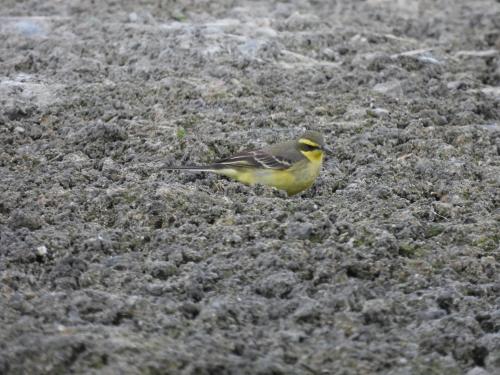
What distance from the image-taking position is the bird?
23.9 ft

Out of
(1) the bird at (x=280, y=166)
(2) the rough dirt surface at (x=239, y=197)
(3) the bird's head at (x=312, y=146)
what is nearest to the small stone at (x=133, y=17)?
(2) the rough dirt surface at (x=239, y=197)

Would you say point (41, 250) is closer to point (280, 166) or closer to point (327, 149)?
point (280, 166)

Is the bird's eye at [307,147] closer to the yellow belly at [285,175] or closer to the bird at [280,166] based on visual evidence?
the bird at [280,166]

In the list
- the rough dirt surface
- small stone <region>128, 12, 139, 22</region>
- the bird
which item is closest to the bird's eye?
the bird

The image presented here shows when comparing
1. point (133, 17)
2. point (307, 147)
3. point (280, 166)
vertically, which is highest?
point (133, 17)

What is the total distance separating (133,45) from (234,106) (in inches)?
74.0

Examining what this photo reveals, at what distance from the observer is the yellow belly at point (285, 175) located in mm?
7301

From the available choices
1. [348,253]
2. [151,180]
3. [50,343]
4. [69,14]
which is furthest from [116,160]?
[69,14]

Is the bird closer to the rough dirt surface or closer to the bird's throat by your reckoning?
the bird's throat

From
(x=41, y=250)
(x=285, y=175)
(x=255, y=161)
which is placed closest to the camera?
(x=41, y=250)

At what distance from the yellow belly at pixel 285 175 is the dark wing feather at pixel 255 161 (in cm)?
4

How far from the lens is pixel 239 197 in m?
7.03

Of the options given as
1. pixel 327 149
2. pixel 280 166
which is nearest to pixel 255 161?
pixel 280 166

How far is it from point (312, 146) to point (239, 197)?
32.9 inches
